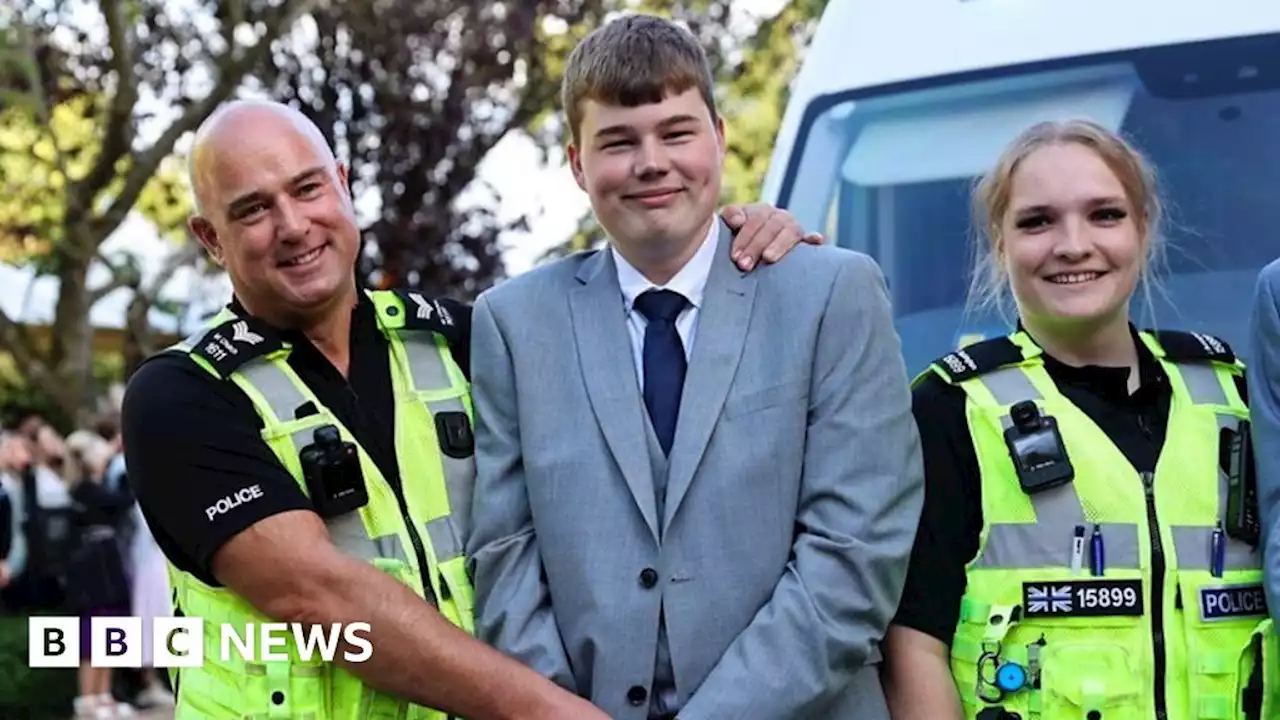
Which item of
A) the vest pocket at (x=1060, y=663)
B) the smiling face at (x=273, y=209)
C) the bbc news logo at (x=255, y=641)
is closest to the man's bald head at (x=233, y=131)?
the smiling face at (x=273, y=209)

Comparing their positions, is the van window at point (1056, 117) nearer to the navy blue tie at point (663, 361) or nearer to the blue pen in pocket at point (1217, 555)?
the blue pen in pocket at point (1217, 555)

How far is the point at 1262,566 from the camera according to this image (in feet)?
9.13

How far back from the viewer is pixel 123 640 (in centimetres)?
399

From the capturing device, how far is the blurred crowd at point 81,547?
11.3m

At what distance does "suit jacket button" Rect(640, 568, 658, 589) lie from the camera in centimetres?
274

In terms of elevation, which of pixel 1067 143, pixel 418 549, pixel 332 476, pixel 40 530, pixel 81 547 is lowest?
pixel 418 549

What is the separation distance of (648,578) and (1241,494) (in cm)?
101

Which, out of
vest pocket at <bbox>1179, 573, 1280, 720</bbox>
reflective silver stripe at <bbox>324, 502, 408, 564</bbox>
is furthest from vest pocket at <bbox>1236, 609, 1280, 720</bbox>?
reflective silver stripe at <bbox>324, 502, 408, 564</bbox>

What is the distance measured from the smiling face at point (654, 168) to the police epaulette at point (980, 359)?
0.52 meters

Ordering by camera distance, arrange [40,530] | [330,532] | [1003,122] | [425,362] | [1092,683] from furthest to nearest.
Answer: [40,530]
[1003,122]
[425,362]
[330,532]
[1092,683]

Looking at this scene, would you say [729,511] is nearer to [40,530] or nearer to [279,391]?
[279,391]

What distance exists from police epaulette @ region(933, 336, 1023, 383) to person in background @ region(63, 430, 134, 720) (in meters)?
9.23

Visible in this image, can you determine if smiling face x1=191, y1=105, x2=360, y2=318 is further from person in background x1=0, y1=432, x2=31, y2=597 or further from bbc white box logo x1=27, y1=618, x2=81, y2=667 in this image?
person in background x1=0, y1=432, x2=31, y2=597

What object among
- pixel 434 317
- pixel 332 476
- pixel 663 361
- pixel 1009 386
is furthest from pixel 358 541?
pixel 1009 386
